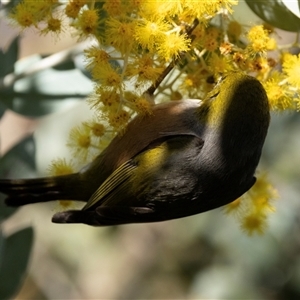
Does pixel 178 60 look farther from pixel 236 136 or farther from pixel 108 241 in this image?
pixel 108 241

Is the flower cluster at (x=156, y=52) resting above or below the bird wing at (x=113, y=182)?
above

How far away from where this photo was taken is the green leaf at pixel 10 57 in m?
1.63

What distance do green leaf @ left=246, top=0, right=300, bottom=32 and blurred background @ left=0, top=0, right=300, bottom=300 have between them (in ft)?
0.71

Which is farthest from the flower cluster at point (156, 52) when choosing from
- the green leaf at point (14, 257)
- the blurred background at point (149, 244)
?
the green leaf at point (14, 257)

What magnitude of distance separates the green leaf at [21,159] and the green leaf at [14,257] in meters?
0.19

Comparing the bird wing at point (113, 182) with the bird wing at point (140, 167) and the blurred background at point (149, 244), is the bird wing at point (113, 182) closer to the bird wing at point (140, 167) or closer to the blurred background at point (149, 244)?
the bird wing at point (140, 167)

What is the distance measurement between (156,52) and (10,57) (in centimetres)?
63

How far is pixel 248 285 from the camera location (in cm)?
216

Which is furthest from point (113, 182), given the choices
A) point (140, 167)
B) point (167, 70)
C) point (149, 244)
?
point (149, 244)

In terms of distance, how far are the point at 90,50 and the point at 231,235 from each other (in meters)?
1.18

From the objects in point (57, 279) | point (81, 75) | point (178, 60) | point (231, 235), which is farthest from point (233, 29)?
point (57, 279)

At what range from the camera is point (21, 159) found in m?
1.67

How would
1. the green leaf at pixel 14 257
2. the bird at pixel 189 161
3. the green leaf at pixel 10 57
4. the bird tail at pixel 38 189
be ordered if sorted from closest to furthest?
1. the bird at pixel 189 161
2. the bird tail at pixel 38 189
3. the green leaf at pixel 14 257
4. the green leaf at pixel 10 57

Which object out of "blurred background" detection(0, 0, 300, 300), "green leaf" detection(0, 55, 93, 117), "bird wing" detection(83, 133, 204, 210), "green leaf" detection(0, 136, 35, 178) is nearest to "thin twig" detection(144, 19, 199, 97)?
"bird wing" detection(83, 133, 204, 210)
